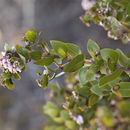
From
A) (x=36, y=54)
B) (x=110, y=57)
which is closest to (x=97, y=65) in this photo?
(x=110, y=57)

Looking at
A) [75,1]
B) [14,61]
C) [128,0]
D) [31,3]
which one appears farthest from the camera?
[31,3]

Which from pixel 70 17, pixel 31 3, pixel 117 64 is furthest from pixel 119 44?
pixel 117 64

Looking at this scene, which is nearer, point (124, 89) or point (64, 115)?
point (124, 89)

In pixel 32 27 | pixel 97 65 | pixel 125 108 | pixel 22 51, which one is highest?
pixel 32 27

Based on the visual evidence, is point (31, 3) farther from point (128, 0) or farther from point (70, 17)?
point (128, 0)

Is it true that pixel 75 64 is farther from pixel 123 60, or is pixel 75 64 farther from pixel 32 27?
pixel 32 27

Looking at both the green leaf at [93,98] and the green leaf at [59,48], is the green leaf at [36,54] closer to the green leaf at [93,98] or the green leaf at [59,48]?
the green leaf at [59,48]
